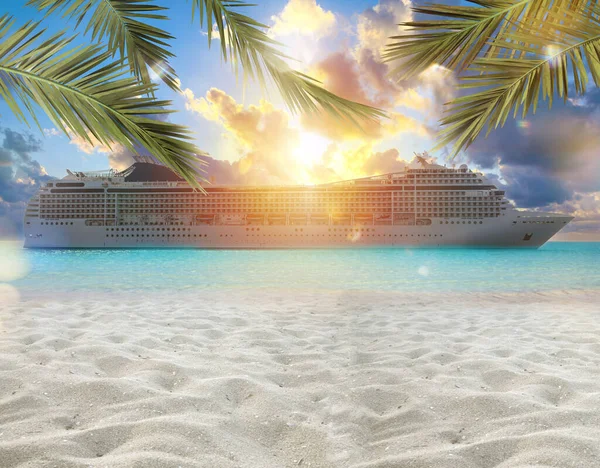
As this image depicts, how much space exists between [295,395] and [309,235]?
167 feet

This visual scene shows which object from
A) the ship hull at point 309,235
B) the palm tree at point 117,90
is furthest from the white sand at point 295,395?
the ship hull at point 309,235

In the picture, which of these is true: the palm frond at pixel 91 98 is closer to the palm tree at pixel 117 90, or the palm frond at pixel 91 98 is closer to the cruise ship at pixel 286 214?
the palm tree at pixel 117 90

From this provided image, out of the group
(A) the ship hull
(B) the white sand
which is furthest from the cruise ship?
(B) the white sand

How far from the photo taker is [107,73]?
2.52 meters

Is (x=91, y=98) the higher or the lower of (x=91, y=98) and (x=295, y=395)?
the higher

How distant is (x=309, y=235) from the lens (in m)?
53.6

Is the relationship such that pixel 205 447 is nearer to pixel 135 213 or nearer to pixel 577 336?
pixel 577 336

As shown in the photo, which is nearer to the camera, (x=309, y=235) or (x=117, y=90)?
(x=117, y=90)

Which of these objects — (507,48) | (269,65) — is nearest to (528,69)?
(507,48)

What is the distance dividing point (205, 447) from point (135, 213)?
57.5 metres

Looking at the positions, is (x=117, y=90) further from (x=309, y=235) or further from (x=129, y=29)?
(x=309, y=235)

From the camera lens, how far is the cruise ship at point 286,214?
52.4 meters

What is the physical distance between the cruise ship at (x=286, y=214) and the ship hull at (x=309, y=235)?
122 millimetres

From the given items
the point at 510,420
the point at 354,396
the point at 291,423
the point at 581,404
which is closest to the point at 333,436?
the point at 291,423
